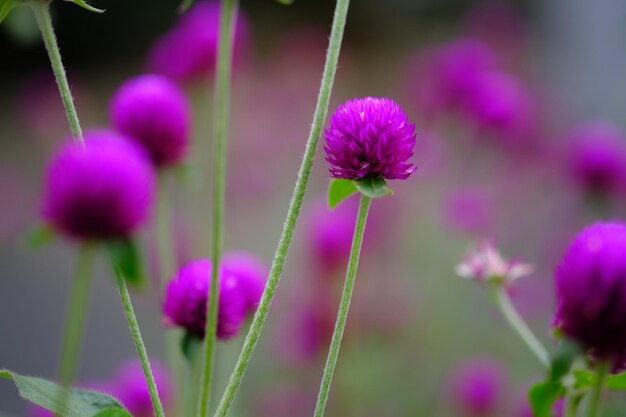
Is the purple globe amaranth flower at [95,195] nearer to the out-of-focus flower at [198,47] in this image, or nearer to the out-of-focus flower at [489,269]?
the out-of-focus flower at [489,269]

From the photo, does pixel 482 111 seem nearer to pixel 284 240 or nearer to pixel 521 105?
pixel 521 105

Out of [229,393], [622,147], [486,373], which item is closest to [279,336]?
[486,373]

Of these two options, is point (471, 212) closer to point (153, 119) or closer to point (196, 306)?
point (153, 119)

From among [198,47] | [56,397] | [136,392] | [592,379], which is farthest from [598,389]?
[198,47]

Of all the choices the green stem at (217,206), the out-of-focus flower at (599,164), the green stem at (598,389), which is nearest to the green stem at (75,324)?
the green stem at (217,206)

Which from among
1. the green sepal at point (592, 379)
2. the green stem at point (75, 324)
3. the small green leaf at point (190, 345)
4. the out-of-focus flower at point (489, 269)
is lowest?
the green stem at point (75, 324)

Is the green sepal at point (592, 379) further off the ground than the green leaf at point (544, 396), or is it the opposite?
the green sepal at point (592, 379)

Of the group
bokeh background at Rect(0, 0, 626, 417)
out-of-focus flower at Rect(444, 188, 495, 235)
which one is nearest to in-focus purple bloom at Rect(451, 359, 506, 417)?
bokeh background at Rect(0, 0, 626, 417)
